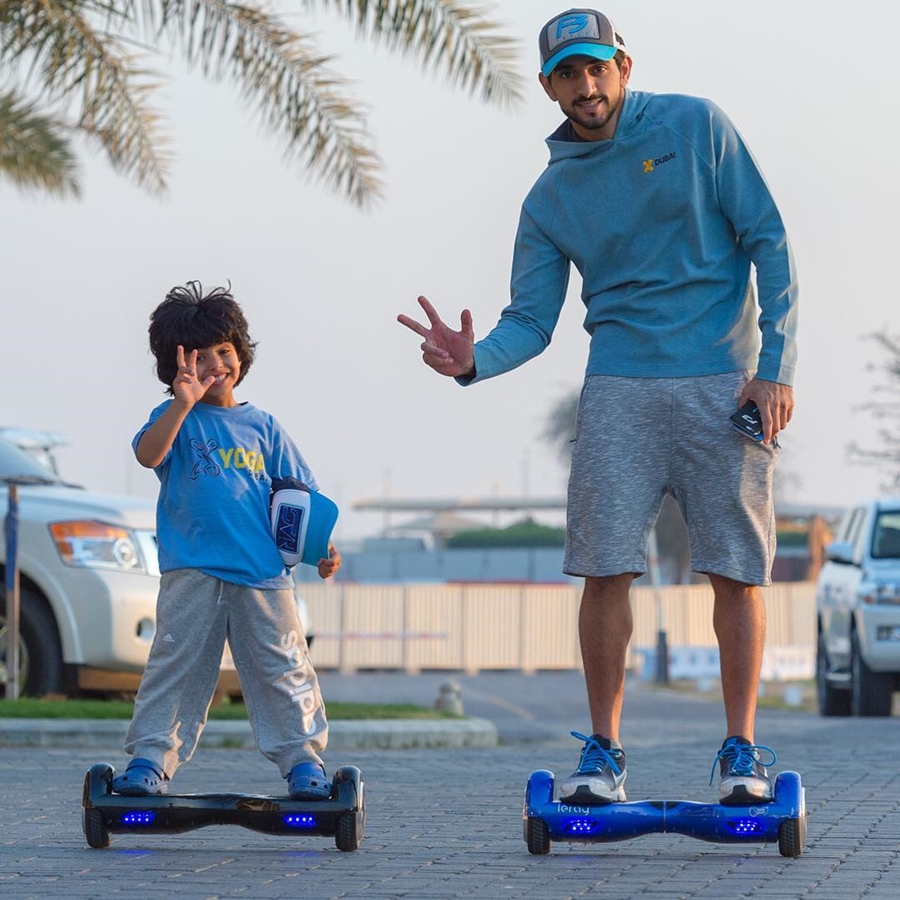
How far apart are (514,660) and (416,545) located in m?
37.3

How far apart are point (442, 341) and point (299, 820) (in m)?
1.29

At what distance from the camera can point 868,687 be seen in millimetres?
14336

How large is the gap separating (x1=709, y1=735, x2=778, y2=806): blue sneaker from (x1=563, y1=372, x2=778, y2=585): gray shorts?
436mm

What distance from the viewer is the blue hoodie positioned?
16.6 feet

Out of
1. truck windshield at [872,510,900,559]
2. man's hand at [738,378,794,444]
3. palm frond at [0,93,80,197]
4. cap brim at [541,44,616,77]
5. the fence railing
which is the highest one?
palm frond at [0,93,80,197]

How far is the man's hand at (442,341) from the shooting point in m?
4.90

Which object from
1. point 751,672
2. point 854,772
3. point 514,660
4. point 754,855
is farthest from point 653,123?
point 514,660

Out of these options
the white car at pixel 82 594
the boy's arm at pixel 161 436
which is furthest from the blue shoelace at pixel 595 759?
the white car at pixel 82 594

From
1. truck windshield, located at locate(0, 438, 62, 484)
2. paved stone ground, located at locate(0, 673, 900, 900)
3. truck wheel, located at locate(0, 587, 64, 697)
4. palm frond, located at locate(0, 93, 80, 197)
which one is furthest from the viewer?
palm frond, located at locate(0, 93, 80, 197)

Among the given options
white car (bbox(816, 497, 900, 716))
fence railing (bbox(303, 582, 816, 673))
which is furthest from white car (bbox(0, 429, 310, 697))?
fence railing (bbox(303, 582, 816, 673))

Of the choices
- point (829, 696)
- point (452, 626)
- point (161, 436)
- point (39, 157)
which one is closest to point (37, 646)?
point (161, 436)

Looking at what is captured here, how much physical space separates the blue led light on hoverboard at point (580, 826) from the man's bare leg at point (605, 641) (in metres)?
0.34

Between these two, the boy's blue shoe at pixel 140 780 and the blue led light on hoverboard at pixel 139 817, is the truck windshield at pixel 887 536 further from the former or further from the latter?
the blue led light on hoverboard at pixel 139 817

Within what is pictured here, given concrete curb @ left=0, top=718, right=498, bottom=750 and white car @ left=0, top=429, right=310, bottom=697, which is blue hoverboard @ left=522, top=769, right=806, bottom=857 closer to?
concrete curb @ left=0, top=718, right=498, bottom=750
